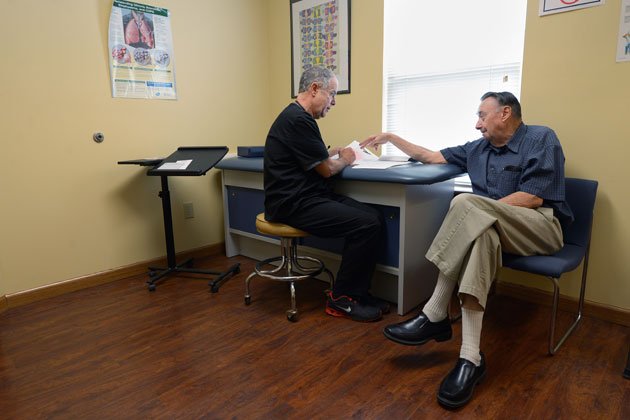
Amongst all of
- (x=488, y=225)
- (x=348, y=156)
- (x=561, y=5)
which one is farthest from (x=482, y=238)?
(x=561, y=5)

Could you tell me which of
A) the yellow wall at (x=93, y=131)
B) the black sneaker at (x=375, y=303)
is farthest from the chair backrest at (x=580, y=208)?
the yellow wall at (x=93, y=131)

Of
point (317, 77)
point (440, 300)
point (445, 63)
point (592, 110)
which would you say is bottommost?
point (440, 300)

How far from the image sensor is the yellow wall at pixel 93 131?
7.50 ft

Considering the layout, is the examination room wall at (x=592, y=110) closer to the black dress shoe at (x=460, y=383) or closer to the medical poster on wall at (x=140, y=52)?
the black dress shoe at (x=460, y=383)

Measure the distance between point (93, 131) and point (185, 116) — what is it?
0.65m

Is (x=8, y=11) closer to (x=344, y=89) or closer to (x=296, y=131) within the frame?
(x=296, y=131)

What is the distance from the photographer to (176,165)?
251cm

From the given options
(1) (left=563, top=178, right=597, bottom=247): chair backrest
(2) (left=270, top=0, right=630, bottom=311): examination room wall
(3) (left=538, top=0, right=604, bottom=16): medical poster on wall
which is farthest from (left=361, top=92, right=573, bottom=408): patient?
(3) (left=538, top=0, right=604, bottom=16): medical poster on wall

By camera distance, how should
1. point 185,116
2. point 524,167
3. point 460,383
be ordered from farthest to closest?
point 185,116 < point 524,167 < point 460,383

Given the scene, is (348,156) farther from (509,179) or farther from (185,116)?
(185,116)

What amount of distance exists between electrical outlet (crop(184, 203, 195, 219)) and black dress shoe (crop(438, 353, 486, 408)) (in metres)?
2.20

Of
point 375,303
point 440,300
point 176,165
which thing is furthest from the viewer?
point 176,165

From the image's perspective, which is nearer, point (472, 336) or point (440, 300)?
point (472, 336)

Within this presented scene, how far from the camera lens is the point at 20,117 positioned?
2.27 metres
